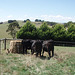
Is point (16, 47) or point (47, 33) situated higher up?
point (16, 47)

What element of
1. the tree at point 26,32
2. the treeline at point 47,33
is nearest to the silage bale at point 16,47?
the treeline at point 47,33

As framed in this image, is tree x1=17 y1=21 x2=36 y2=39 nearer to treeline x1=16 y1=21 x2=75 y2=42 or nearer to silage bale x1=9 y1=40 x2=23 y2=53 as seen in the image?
treeline x1=16 y1=21 x2=75 y2=42

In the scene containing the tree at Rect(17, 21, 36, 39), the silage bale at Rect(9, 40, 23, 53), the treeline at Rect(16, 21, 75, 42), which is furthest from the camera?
the tree at Rect(17, 21, 36, 39)

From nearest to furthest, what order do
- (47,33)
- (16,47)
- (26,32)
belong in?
(16,47)
(47,33)
(26,32)

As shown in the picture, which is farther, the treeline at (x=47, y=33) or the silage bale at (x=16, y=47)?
the treeline at (x=47, y=33)

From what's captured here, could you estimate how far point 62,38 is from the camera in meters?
35.3

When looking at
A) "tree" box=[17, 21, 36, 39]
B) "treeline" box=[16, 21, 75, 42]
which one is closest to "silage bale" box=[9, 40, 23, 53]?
"treeline" box=[16, 21, 75, 42]

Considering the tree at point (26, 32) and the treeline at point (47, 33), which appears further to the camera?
the tree at point (26, 32)

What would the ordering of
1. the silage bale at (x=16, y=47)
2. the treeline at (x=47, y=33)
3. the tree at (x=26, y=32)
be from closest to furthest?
the silage bale at (x=16, y=47)
the treeline at (x=47, y=33)
the tree at (x=26, y=32)

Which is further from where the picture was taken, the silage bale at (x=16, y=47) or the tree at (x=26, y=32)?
the tree at (x=26, y=32)

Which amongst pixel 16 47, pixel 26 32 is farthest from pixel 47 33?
pixel 16 47

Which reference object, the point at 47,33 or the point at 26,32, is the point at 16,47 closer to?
the point at 47,33

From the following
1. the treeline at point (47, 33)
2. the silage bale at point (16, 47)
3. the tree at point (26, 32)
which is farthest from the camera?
the tree at point (26, 32)

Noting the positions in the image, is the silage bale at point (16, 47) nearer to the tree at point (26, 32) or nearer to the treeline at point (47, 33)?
the treeline at point (47, 33)
